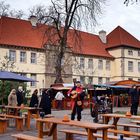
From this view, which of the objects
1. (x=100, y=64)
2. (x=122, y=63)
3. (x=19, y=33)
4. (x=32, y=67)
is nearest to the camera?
(x=32, y=67)

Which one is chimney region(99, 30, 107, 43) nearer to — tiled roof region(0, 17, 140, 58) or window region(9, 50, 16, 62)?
tiled roof region(0, 17, 140, 58)

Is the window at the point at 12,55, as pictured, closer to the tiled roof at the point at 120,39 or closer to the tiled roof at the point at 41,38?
the tiled roof at the point at 41,38

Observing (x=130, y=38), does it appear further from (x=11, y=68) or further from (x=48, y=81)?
(x=11, y=68)

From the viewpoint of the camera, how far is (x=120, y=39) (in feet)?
213

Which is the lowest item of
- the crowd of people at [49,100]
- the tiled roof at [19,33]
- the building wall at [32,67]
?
the crowd of people at [49,100]

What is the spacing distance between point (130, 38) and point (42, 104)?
51181 mm

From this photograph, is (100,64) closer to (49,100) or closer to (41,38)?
(41,38)

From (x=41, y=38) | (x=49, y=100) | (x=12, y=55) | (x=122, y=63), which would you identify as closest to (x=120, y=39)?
(x=122, y=63)

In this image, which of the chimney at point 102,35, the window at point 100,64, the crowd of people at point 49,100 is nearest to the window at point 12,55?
the window at point 100,64

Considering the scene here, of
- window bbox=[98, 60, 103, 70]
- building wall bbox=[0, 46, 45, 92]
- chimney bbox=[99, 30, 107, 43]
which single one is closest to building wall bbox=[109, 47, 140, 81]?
window bbox=[98, 60, 103, 70]

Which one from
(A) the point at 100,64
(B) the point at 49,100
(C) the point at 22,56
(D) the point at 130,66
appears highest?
(C) the point at 22,56

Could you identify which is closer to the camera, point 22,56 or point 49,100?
point 49,100

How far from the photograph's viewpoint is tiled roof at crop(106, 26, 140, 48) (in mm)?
64619

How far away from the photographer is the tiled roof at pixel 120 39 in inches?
2544
